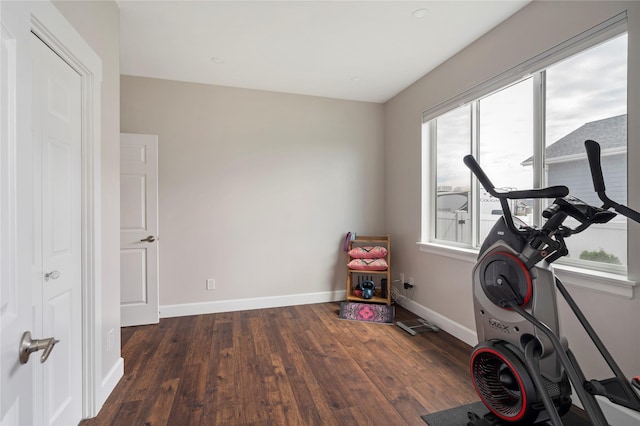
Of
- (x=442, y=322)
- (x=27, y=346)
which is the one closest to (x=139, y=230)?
(x=27, y=346)

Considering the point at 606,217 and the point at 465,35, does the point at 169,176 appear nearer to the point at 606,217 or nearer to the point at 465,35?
the point at 465,35

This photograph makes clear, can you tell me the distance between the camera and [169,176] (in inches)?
128

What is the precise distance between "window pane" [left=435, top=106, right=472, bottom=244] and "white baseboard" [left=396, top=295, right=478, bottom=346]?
784mm

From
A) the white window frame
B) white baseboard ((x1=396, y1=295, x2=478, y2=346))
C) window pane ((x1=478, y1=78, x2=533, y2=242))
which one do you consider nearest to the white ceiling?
the white window frame

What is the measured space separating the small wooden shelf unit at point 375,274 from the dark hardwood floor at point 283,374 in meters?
0.46

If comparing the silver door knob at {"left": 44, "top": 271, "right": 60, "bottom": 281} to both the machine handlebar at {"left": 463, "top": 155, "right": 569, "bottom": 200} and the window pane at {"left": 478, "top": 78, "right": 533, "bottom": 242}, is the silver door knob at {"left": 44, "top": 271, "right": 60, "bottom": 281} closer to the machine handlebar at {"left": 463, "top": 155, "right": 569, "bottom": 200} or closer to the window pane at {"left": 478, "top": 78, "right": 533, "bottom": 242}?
the machine handlebar at {"left": 463, "top": 155, "right": 569, "bottom": 200}

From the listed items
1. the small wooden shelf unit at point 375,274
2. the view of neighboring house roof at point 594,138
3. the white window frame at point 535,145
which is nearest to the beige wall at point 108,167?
the small wooden shelf unit at point 375,274

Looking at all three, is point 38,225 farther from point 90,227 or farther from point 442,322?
point 442,322

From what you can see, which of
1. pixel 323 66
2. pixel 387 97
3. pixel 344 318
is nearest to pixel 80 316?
pixel 344 318

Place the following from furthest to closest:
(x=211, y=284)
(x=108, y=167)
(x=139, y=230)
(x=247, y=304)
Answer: (x=247, y=304), (x=211, y=284), (x=139, y=230), (x=108, y=167)

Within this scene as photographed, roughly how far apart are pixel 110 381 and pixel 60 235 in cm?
109

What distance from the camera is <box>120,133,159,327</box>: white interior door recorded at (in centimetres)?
296

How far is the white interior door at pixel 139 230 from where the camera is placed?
2.96 m

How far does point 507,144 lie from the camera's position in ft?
7.81
